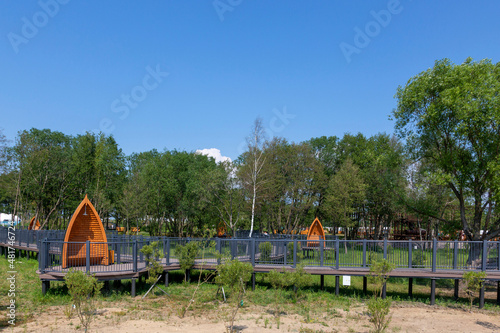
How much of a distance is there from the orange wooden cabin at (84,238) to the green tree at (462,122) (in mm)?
16946

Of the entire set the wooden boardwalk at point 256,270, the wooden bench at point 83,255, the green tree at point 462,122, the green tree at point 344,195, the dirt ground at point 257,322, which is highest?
the green tree at point 462,122

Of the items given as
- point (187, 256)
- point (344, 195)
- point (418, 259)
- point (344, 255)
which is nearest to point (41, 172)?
point (187, 256)

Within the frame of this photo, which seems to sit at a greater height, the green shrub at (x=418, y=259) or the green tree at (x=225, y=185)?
the green tree at (x=225, y=185)

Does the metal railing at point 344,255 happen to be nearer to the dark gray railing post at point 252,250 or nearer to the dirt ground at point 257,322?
the dark gray railing post at point 252,250

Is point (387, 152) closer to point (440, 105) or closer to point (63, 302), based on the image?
point (440, 105)

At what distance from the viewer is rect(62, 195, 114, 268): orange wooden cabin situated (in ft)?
49.0

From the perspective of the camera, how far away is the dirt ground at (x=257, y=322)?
10.4 meters

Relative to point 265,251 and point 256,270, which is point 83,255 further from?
point 265,251

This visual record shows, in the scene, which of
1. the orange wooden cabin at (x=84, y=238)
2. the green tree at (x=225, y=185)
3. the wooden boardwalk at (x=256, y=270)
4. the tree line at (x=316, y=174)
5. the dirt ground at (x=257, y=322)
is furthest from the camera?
the green tree at (x=225, y=185)

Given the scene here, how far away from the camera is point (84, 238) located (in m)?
16.3

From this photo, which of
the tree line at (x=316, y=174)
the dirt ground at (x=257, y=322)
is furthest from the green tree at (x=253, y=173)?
the dirt ground at (x=257, y=322)

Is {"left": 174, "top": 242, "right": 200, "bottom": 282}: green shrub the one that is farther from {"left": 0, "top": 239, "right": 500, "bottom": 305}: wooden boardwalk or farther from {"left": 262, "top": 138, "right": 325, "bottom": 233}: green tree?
{"left": 262, "top": 138, "right": 325, "bottom": 233}: green tree

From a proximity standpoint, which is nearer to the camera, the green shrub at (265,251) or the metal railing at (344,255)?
the metal railing at (344,255)

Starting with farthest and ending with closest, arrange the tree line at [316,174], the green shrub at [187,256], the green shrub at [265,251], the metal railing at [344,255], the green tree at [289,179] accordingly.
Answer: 1. the green tree at [289,179]
2. the tree line at [316,174]
3. the green shrub at [265,251]
4. the green shrub at [187,256]
5. the metal railing at [344,255]
